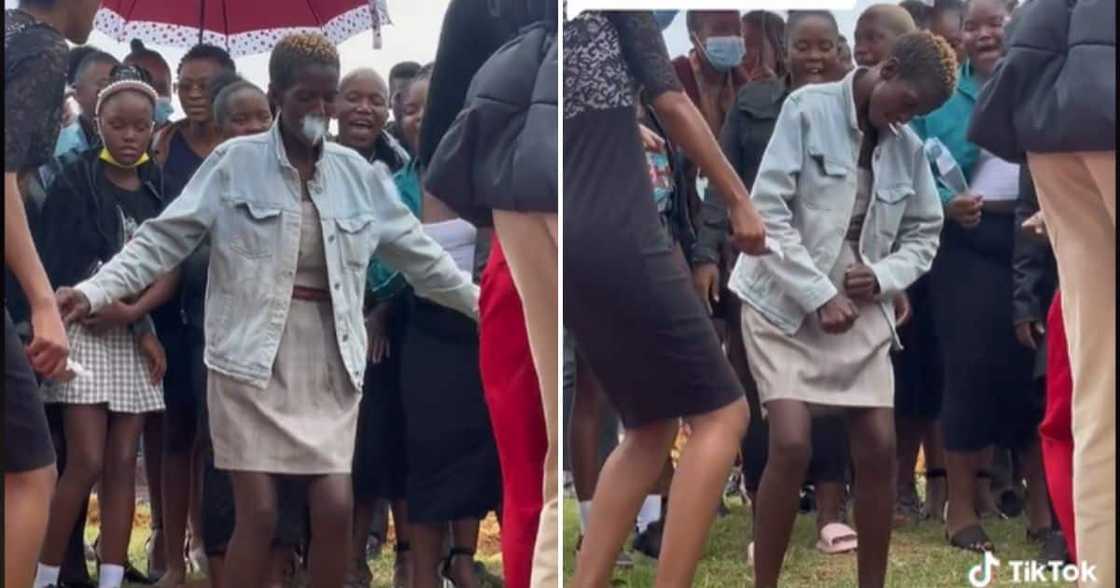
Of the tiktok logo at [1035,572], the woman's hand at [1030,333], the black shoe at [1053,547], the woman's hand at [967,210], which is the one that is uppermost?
the woman's hand at [967,210]

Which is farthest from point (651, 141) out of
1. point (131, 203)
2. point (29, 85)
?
point (29, 85)

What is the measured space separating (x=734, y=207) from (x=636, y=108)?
22 centimetres

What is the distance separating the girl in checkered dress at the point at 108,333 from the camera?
3.37 meters

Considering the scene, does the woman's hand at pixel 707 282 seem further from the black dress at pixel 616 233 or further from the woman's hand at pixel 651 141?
the woman's hand at pixel 651 141

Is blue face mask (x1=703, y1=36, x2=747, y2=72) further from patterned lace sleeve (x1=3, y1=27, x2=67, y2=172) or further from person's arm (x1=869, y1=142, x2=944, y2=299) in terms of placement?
patterned lace sleeve (x1=3, y1=27, x2=67, y2=172)

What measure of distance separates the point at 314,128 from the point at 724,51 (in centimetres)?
72

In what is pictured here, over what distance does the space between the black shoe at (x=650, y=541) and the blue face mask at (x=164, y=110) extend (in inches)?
41.6

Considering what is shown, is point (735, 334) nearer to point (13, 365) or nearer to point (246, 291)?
point (246, 291)

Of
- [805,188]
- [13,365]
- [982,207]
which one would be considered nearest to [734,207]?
[805,188]

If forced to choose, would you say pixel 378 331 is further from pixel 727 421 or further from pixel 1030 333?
pixel 1030 333

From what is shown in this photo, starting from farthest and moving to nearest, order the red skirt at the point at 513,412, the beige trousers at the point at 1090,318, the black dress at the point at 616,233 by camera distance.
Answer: the red skirt at the point at 513,412 < the black dress at the point at 616,233 < the beige trousers at the point at 1090,318

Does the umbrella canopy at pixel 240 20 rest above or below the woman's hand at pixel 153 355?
above

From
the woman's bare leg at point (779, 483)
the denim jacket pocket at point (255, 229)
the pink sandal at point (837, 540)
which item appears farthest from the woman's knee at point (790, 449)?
the denim jacket pocket at point (255, 229)

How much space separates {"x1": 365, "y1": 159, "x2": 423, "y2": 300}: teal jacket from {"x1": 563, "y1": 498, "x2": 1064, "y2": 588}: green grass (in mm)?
634
